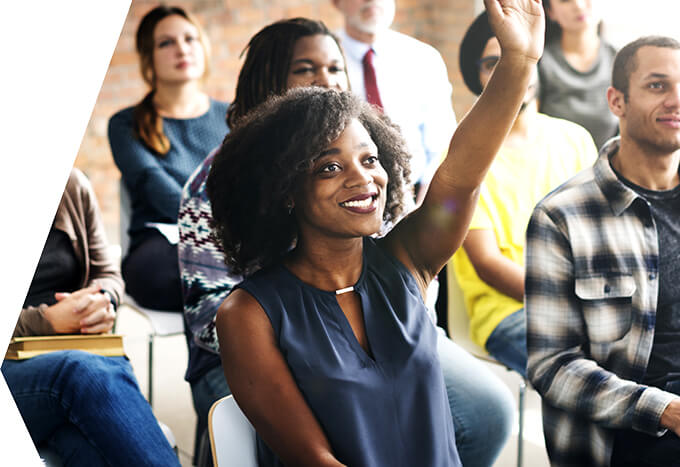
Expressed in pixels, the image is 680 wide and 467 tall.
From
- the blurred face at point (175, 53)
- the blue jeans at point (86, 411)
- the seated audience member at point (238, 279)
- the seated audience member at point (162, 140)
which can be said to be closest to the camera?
the blue jeans at point (86, 411)

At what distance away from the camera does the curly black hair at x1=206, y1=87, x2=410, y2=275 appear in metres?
0.85

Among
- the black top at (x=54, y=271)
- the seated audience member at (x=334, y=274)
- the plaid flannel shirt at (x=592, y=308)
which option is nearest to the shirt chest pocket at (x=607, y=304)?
the plaid flannel shirt at (x=592, y=308)

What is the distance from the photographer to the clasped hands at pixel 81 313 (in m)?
1.26

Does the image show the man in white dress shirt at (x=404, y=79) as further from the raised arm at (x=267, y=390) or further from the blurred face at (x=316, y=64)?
the raised arm at (x=267, y=390)

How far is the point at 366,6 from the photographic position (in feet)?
4.39

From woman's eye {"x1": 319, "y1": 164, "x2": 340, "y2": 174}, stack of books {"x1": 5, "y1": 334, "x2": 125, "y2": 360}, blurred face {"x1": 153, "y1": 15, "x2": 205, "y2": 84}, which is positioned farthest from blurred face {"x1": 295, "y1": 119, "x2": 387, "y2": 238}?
blurred face {"x1": 153, "y1": 15, "x2": 205, "y2": 84}

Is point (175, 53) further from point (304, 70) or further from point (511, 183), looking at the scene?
point (511, 183)

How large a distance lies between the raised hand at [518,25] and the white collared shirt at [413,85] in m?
0.47

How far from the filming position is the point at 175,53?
1.88 meters

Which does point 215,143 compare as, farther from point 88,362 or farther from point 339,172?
point 339,172

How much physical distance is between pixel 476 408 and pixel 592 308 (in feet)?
0.83

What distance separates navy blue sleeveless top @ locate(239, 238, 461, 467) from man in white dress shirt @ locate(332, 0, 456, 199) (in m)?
0.48

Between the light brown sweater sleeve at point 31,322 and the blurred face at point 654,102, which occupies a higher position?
the blurred face at point 654,102

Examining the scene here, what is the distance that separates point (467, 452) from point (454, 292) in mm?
333
